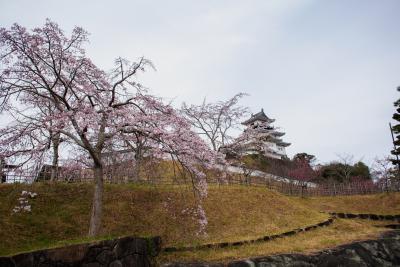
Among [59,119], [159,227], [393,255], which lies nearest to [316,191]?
[393,255]

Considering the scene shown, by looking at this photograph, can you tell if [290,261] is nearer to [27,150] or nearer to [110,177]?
[27,150]

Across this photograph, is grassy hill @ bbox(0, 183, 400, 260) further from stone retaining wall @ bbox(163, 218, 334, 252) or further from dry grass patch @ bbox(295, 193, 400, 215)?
dry grass patch @ bbox(295, 193, 400, 215)

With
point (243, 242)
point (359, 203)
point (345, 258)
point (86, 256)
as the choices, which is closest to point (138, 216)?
point (243, 242)

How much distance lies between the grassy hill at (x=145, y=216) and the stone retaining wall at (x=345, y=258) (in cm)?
109

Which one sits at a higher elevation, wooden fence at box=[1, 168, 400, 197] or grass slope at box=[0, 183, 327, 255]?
wooden fence at box=[1, 168, 400, 197]

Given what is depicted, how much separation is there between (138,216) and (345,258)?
8541 millimetres

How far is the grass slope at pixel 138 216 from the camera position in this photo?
1229 centimetres

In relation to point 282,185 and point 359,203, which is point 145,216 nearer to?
point 282,185

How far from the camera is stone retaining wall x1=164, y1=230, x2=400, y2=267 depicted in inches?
388

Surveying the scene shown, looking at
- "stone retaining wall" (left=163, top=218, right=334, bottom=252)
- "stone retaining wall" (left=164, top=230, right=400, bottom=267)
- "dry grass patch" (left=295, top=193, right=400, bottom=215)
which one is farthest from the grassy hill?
"dry grass patch" (left=295, top=193, right=400, bottom=215)

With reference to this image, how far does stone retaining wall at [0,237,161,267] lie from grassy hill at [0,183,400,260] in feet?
4.14

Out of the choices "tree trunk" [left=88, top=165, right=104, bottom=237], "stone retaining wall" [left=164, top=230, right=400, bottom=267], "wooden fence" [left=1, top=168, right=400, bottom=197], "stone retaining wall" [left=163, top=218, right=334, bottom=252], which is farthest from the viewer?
"wooden fence" [left=1, top=168, right=400, bottom=197]

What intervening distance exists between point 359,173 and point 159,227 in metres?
35.1

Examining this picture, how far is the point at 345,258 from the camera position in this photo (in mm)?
10766
